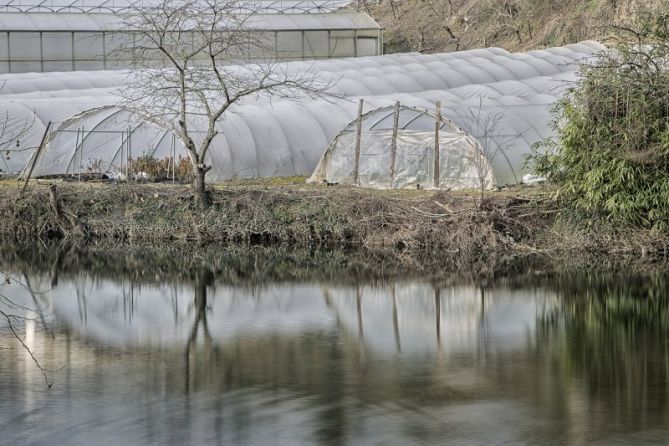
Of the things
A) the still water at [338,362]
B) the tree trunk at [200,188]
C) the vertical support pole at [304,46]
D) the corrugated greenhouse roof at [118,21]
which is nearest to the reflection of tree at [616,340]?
the still water at [338,362]

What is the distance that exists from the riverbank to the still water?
9.07 ft

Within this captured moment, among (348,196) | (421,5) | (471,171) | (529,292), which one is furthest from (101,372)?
(421,5)

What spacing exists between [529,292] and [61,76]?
27.4 metres

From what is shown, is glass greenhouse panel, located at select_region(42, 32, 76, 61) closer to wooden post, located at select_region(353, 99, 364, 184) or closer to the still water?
wooden post, located at select_region(353, 99, 364, 184)

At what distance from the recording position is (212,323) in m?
17.2

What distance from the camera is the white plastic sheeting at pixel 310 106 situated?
101 ft

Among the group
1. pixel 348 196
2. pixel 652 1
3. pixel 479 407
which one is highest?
pixel 652 1

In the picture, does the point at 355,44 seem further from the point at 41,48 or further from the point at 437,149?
the point at 437,149

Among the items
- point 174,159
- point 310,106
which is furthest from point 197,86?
point 174,159

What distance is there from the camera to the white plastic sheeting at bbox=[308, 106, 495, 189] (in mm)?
28250

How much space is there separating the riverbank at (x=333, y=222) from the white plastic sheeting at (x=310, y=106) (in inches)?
108

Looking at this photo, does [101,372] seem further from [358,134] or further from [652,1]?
[652,1]

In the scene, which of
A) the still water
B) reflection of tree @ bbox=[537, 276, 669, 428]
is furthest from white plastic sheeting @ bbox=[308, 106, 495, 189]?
reflection of tree @ bbox=[537, 276, 669, 428]

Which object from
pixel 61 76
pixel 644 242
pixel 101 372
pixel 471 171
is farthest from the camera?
pixel 61 76
